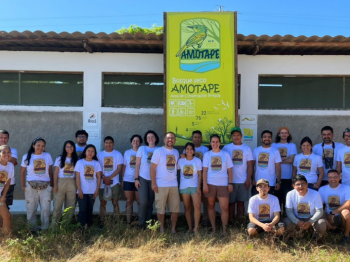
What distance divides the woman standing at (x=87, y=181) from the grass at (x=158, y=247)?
285 mm

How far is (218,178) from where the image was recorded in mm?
4684

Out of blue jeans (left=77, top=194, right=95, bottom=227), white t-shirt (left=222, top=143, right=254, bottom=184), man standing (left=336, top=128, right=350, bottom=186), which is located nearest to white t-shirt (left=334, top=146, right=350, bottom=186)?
man standing (left=336, top=128, right=350, bottom=186)

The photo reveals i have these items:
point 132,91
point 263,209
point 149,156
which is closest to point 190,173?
point 149,156

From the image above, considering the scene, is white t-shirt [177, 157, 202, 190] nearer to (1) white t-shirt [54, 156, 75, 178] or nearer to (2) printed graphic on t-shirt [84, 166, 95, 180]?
(2) printed graphic on t-shirt [84, 166, 95, 180]

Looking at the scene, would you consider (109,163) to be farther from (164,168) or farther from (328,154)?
(328,154)

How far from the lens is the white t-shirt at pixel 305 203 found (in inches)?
173

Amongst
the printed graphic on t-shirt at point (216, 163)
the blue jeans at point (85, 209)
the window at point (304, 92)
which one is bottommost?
the blue jeans at point (85, 209)

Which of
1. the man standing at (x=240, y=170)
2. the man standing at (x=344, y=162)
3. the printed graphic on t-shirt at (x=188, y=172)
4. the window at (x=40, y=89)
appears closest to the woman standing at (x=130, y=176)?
the printed graphic on t-shirt at (x=188, y=172)

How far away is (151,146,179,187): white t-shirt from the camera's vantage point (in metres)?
4.68

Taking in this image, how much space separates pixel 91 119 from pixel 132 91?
3.22 feet

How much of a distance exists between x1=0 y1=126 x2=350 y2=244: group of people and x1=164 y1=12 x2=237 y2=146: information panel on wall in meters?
0.53

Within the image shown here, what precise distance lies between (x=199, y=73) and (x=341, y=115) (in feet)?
9.75

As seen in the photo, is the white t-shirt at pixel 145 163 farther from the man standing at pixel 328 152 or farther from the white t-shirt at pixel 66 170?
the man standing at pixel 328 152

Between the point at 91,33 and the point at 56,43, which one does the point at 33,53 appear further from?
the point at 91,33
